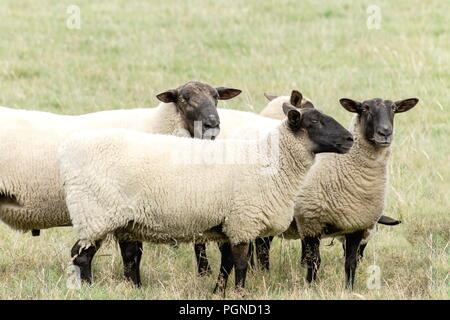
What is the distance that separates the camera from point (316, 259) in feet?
21.9

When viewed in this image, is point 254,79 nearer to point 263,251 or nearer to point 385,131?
point 263,251

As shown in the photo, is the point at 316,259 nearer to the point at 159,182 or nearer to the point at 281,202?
the point at 281,202

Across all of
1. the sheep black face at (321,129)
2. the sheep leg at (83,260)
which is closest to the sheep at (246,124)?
the sheep black face at (321,129)

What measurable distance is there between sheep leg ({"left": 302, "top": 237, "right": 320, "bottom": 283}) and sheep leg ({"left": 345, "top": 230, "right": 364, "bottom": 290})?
8.8 inches

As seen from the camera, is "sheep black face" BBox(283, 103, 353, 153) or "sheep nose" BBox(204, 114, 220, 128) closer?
"sheep black face" BBox(283, 103, 353, 153)

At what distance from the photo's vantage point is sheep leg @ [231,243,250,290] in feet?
19.9

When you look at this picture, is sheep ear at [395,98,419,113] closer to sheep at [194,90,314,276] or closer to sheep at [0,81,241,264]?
sheep at [194,90,314,276]

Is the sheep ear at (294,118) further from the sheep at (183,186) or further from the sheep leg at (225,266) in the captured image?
the sheep leg at (225,266)

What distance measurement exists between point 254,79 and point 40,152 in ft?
20.3

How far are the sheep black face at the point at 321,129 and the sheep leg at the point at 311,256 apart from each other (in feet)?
2.78

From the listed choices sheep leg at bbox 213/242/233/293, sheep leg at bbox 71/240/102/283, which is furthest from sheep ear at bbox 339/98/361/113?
sheep leg at bbox 71/240/102/283

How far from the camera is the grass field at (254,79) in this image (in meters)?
6.55

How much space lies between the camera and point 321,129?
20.1 ft

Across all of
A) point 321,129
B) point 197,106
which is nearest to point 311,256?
point 321,129
